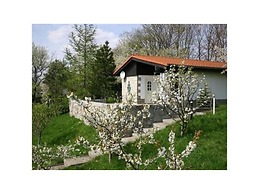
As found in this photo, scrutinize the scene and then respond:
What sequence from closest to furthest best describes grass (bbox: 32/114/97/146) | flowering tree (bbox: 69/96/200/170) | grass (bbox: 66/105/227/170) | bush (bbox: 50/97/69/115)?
flowering tree (bbox: 69/96/200/170) < grass (bbox: 66/105/227/170) < grass (bbox: 32/114/97/146) < bush (bbox: 50/97/69/115)

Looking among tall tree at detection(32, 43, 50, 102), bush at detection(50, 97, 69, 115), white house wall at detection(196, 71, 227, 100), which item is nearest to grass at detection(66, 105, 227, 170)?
white house wall at detection(196, 71, 227, 100)

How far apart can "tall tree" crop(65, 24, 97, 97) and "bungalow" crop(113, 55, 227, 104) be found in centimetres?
37

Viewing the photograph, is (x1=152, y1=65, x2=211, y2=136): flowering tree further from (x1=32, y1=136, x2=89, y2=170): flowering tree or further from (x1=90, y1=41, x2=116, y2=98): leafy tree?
(x1=32, y1=136, x2=89, y2=170): flowering tree

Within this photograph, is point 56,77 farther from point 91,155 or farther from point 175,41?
point 175,41

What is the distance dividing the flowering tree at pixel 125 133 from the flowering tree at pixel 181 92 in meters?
0.32

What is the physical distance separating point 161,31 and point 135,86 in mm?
735

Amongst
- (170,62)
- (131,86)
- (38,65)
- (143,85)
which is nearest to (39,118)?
(38,65)

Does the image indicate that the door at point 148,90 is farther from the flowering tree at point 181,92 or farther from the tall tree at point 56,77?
the tall tree at point 56,77

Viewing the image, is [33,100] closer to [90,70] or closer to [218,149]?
[90,70]

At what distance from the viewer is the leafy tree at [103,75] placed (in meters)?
3.68

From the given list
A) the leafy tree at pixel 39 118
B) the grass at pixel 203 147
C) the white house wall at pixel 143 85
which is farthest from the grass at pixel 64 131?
the white house wall at pixel 143 85

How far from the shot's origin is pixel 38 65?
359cm

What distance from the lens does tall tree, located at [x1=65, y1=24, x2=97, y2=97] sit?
3.58m
